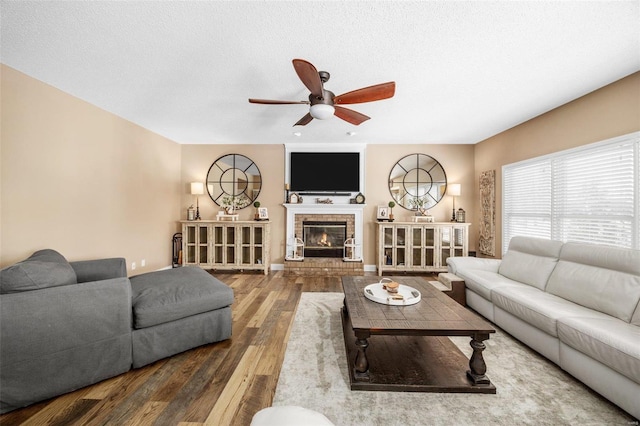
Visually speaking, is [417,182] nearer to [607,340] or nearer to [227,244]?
[607,340]

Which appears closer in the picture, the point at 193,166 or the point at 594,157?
the point at 594,157

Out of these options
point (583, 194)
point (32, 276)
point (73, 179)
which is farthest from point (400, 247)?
point (73, 179)

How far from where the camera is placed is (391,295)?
7.49 ft

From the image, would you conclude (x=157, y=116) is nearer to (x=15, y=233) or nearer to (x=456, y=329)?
(x=15, y=233)

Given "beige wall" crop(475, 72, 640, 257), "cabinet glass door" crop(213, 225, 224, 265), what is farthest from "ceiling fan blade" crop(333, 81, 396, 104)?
"cabinet glass door" crop(213, 225, 224, 265)

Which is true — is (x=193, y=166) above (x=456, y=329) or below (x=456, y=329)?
above

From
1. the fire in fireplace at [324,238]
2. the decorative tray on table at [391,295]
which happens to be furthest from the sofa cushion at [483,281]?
the fire in fireplace at [324,238]

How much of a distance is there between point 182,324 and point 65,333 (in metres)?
0.72

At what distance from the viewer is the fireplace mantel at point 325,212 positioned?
199 inches

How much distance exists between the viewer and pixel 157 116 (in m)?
3.67

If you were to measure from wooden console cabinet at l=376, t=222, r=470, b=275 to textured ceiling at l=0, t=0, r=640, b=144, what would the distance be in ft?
7.11

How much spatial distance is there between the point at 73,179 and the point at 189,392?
117 inches

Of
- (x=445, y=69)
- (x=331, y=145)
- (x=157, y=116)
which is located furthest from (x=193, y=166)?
(x=445, y=69)

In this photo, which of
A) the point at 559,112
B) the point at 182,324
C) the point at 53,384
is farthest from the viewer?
the point at 559,112
